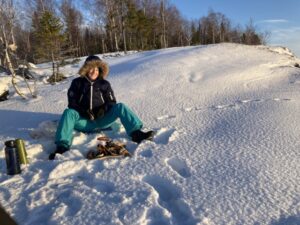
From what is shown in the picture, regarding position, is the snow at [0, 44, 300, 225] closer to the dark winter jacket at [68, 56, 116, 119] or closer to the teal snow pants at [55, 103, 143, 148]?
the teal snow pants at [55, 103, 143, 148]

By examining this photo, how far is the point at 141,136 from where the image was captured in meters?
4.07

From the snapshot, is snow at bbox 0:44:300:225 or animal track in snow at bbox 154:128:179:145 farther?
animal track in snow at bbox 154:128:179:145

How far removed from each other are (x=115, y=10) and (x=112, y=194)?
3090cm

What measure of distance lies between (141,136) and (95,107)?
0.75 m

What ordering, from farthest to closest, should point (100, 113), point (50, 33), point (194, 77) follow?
point (50, 33) → point (194, 77) → point (100, 113)

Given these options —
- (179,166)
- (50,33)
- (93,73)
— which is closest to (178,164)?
(179,166)

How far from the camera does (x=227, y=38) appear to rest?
5269cm

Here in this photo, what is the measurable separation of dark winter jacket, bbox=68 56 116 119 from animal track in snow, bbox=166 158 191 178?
1280 millimetres

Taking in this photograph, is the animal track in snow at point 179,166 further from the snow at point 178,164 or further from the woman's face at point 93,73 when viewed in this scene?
the woman's face at point 93,73

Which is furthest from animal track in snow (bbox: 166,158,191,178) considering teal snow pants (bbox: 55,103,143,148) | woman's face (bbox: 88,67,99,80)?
woman's face (bbox: 88,67,99,80)

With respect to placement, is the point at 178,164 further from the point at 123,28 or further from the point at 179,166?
the point at 123,28

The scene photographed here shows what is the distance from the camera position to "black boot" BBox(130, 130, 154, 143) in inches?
159

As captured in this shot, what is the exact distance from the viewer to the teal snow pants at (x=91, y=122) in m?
3.86

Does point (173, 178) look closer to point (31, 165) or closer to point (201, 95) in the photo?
point (31, 165)
